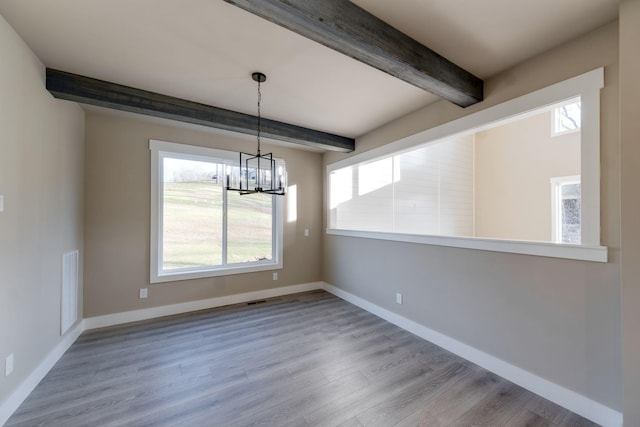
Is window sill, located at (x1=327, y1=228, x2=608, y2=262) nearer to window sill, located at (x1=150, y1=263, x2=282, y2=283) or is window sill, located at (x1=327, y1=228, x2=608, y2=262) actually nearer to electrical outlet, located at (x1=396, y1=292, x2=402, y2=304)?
electrical outlet, located at (x1=396, y1=292, x2=402, y2=304)

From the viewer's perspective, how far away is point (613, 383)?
5.68 ft

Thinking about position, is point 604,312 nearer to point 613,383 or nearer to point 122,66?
point 613,383

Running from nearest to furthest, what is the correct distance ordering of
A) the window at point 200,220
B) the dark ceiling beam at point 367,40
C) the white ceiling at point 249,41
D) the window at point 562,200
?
the dark ceiling beam at point 367,40 → the white ceiling at point 249,41 → the window at point 200,220 → the window at point 562,200

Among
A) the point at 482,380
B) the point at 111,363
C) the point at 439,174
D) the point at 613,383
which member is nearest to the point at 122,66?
the point at 111,363

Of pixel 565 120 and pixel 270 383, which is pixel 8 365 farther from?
pixel 565 120

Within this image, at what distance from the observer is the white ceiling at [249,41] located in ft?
5.39

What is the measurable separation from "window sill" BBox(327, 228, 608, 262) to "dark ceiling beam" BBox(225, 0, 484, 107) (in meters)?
1.35

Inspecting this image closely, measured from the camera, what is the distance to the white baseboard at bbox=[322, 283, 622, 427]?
177 cm

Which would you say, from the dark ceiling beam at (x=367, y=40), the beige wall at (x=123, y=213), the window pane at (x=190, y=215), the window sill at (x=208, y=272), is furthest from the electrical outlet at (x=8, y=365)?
the dark ceiling beam at (x=367, y=40)

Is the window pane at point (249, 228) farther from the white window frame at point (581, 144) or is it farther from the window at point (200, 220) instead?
the white window frame at point (581, 144)

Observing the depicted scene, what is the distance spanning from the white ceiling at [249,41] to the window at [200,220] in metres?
1.21

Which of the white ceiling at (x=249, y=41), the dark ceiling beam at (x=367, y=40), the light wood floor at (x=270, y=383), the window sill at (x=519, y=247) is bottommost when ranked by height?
the light wood floor at (x=270, y=383)

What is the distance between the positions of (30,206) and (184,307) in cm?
221

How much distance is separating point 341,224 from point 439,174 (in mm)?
2098
